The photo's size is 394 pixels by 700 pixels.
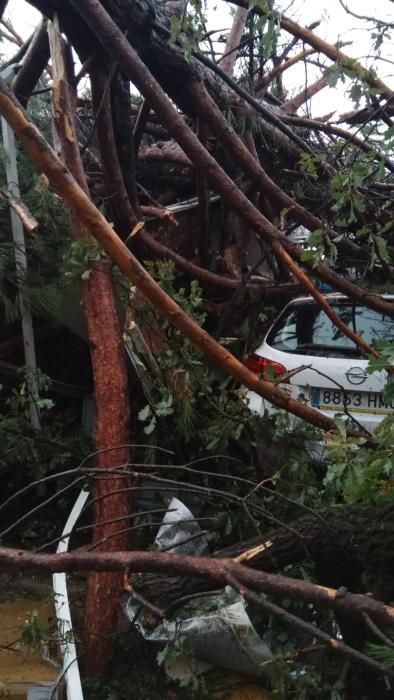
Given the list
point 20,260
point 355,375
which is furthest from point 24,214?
point 355,375

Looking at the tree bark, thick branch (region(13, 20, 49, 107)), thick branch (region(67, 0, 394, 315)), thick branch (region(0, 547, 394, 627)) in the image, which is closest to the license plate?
thick branch (region(67, 0, 394, 315))

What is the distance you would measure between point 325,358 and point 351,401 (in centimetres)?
36

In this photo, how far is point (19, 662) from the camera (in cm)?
342

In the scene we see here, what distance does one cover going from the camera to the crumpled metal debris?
3010 mm

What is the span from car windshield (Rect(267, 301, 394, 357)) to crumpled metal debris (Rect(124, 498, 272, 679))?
199 cm

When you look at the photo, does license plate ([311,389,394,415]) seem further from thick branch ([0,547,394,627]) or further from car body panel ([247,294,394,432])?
thick branch ([0,547,394,627])

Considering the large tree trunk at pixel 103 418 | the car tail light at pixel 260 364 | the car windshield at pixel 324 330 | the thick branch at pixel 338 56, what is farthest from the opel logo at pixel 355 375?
the thick branch at pixel 338 56

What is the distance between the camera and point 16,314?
180 inches

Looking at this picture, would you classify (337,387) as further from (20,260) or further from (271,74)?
(271,74)

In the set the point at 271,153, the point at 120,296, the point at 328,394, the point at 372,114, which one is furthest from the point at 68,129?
the point at 271,153

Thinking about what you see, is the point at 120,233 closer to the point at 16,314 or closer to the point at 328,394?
the point at 16,314

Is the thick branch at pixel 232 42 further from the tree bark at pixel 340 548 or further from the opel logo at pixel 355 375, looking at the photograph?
the tree bark at pixel 340 548

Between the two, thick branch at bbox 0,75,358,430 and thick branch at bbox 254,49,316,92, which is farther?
thick branch at bbox 254,49,316,92

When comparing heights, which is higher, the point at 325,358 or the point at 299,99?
the point at 299,99
